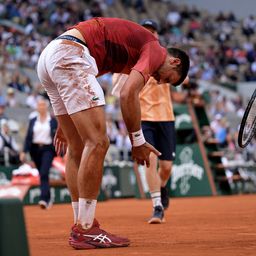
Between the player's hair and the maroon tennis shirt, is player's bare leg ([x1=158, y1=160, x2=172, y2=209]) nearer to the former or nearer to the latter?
the player's hair

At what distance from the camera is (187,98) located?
824 inches

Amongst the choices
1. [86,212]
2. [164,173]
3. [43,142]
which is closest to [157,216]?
[164,173]

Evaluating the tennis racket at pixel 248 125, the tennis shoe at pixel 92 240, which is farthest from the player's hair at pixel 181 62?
the tennis shoe at pixel 92 240

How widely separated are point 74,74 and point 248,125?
1.88 meters

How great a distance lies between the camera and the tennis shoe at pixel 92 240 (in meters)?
7.06

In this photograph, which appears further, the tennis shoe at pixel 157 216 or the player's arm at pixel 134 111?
the tennis shoe at pixel 157 216

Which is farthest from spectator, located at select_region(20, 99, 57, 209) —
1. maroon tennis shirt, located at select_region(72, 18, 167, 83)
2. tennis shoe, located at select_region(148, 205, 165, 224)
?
maroon tennis shirt, located at select_region(72, 18, 167, 83)

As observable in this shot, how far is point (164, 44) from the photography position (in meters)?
33.5

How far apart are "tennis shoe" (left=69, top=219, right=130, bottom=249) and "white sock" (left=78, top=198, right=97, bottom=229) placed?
0.04 meters

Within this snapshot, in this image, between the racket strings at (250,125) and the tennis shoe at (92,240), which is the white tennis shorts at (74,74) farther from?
the racket strings at (250,125)

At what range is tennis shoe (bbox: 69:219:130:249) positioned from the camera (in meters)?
7.06

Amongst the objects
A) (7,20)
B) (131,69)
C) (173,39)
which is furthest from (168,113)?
(173,39)

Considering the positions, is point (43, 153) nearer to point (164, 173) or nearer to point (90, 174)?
point (164, 173)

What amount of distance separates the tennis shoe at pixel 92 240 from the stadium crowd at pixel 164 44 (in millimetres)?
14215
